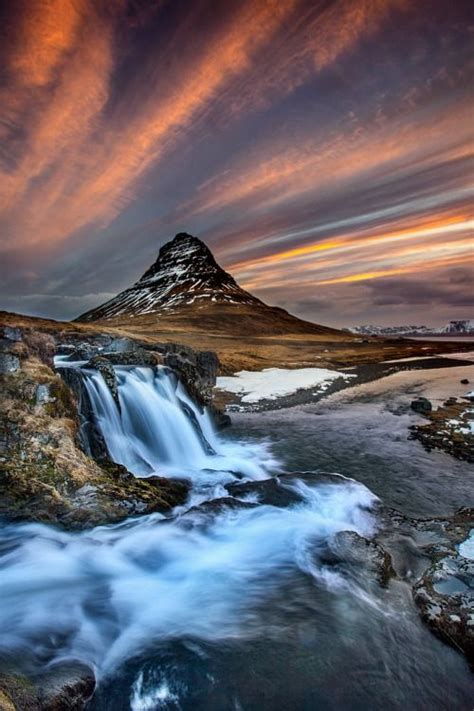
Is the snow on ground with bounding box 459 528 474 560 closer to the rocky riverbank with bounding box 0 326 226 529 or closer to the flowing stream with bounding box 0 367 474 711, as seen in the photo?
the flowing stream with bounding box 0 367 474 711

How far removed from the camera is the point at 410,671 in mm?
5012

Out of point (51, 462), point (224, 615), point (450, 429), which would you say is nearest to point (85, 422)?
point (51, 462)

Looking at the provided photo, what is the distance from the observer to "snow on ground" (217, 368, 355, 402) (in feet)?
107

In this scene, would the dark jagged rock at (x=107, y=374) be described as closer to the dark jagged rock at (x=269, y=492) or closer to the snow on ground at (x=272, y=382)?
the dark jagged rock at (x=269, y=492)

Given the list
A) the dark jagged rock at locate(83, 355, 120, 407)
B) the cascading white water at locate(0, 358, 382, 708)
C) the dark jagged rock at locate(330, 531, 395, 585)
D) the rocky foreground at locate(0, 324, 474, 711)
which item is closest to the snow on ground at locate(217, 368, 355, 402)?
the dark jagged rock at locate(83, 355, 120, 407)

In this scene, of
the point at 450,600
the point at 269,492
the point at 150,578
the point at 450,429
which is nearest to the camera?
the point at 450,600

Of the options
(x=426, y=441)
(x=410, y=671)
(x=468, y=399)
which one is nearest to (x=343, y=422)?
(x=426, y=441)

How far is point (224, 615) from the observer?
6219 millimetres

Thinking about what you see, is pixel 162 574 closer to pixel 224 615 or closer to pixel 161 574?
pixel 161 574

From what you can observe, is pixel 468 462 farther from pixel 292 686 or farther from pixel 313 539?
pixel 292 686

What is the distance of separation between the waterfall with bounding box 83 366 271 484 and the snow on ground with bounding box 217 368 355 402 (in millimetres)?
11905

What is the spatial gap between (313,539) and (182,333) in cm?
11266

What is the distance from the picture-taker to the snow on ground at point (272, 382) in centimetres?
3265

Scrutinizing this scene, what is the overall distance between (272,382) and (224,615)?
3173cm
